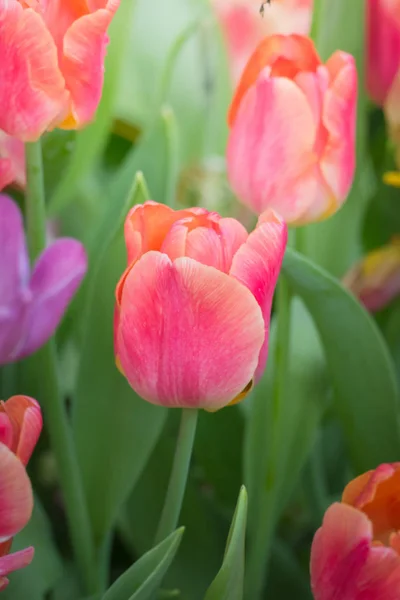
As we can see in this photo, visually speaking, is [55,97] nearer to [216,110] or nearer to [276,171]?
[276,171]

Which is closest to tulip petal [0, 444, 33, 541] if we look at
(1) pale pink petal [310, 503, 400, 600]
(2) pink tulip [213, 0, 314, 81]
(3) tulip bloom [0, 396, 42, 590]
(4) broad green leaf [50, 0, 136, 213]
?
(3) tulip bloom [0, 396, 42, 590]

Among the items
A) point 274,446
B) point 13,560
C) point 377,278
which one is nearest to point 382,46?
point 377,278

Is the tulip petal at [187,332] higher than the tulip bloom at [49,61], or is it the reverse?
the tulip bloom at [49,61]

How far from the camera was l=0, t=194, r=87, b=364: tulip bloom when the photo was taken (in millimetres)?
306

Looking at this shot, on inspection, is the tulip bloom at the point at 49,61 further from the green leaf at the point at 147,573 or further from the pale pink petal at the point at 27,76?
the green leaf at the point at 147,573

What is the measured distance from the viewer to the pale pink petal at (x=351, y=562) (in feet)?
0.85

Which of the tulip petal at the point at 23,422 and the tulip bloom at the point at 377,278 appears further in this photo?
the tulip bloom at the point at 377,278

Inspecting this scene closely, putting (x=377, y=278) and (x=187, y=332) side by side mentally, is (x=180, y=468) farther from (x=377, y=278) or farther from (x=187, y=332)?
(x=377, y=278)

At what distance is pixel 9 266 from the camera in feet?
1.05

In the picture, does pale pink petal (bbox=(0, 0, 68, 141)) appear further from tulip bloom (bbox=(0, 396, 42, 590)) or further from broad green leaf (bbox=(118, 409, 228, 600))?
broad green leaf (bbox=(118, 409, 228, 600))

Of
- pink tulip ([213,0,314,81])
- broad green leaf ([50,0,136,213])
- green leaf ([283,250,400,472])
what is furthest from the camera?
pink tulip ([213,0,314,81])

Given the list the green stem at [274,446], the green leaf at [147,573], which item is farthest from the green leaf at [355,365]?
the green leaf at [147,573]

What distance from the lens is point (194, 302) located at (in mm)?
249

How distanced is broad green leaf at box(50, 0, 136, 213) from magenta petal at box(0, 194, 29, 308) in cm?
12
